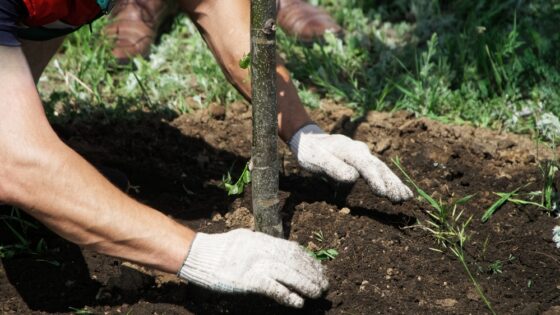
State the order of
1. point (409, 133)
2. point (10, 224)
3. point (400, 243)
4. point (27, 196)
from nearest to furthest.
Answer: point (27, 196), point (400, 243), point (10, 224), point (409, 133)

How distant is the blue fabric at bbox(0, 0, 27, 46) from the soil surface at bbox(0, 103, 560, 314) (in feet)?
→ 3.11

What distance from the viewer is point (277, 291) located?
2492 mm

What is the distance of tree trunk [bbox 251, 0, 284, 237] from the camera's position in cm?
251

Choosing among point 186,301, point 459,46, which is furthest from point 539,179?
point 186,301

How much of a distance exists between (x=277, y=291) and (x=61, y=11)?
3.77 ft

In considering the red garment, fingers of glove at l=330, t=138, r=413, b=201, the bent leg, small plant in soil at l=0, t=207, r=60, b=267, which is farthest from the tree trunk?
small plant in soil at l=0, t=207, r=60, b=267

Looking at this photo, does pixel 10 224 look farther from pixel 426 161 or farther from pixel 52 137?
pixel 426 161

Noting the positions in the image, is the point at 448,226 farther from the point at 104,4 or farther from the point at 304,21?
the point at 304,21

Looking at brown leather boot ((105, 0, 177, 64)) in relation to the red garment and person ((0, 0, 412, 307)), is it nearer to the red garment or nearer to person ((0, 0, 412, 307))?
the red garment

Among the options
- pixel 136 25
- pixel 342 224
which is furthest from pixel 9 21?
pixel 136 25

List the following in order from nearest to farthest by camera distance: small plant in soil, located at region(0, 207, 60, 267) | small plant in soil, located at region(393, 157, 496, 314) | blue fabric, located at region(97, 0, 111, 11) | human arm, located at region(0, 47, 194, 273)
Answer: human arm, located at region(0, 47, 194, 273), blue fabric, located at region(97, 0, 111, 11), small plant in soil, located at region(393, 157, 496, 314), small plant in soil, located at region(0, 207, 60, 267)

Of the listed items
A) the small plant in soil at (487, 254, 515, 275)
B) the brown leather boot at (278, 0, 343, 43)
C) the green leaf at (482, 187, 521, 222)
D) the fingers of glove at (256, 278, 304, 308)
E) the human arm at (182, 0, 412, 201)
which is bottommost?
the small plant in soil at (487, 254, 515, 275)

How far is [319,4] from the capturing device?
16.9 ft

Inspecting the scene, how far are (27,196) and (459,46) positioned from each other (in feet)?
8.47
